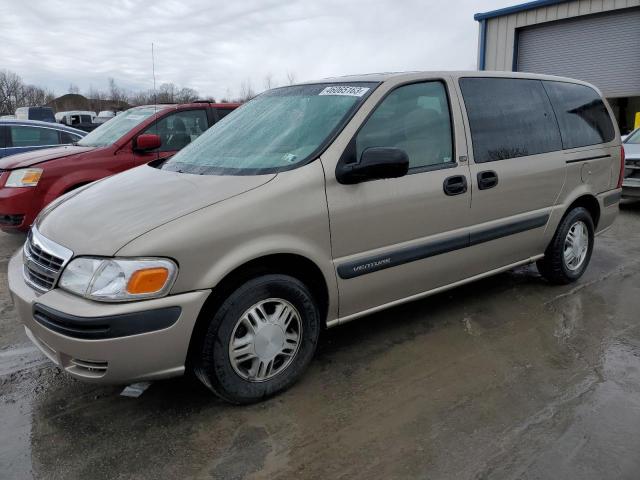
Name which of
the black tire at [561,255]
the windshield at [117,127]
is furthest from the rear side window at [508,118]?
the windshield at [117,127]

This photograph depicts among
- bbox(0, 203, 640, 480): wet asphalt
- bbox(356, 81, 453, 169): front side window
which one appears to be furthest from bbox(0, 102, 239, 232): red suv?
bbox(356, 81, 453, 169): front side window

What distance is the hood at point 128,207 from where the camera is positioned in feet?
7.95

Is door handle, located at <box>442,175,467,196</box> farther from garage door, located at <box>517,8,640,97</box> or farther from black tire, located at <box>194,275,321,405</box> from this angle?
garage door, located at <box>517,8,640,97</box>

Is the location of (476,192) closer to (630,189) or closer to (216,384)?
(216,384)

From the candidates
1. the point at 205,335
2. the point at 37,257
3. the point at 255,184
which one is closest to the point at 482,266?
the point at 255,184

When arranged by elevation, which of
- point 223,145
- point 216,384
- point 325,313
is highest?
point 223,145

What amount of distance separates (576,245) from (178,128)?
4616 millimetres

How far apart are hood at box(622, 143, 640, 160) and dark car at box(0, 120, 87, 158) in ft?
28.5

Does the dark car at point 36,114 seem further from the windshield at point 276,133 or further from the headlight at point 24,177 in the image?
the windshield at point 276,133

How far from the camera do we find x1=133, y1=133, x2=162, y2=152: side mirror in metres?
5.67

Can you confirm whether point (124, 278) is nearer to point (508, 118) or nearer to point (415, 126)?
point (415, 126)

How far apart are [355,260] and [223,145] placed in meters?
1.14

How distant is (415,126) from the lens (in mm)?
3289

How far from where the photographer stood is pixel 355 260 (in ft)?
9.71
